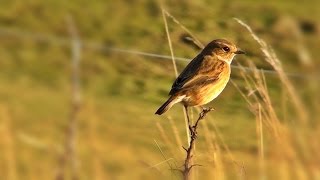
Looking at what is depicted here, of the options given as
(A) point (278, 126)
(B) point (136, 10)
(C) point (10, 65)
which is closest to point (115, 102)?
(C) point (10, 65)

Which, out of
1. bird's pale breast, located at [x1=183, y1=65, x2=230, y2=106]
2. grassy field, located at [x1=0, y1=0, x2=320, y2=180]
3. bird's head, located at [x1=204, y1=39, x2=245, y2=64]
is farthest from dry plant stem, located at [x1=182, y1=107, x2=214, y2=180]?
bird's head, located at [x1=204, y1=39, x2=245, y2=64]

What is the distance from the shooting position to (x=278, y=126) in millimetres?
3830

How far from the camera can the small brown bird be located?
3500 mm

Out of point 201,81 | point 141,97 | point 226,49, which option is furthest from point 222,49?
point 141,97

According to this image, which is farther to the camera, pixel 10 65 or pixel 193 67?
pixel 10 65

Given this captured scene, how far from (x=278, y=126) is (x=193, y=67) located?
41cm

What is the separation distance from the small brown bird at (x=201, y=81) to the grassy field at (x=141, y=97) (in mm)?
161

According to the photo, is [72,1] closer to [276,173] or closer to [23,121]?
[23,121]

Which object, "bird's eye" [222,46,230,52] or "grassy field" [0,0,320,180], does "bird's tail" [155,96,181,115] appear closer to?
"grassy field" [0,0,320,180]

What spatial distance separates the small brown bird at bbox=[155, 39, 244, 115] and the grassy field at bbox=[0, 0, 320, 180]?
0.16 m

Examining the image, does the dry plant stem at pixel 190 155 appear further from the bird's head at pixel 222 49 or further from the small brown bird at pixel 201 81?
the bird's head at pixel 222 49

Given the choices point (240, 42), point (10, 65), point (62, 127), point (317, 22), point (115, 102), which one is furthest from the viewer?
point (317, 22)

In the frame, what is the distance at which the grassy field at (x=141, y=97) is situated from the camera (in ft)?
14.8

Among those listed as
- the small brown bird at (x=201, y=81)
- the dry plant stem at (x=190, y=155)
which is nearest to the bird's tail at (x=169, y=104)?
the small brown bird at (x=201, y=81)
